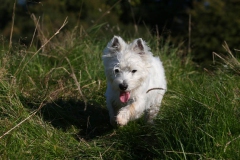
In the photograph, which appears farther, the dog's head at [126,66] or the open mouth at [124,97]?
the open mouth at [124,97]

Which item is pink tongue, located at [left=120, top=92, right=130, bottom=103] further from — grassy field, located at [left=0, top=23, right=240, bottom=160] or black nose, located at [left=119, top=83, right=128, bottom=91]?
grassy field, located at [left=0, top=23, right=240, bottom=160]

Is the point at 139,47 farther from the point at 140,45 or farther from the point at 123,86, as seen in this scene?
the point at 123,86

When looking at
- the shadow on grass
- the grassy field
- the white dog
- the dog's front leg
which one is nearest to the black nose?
the white dog

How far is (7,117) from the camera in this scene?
4758 mm

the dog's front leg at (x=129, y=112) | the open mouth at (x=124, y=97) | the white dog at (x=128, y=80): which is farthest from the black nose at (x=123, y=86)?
the dog's front leg at (x=129, y=112)

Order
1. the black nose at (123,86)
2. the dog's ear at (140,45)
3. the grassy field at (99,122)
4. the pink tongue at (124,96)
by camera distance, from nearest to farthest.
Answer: the grassy field at (99,122) < the black nose at (123,86) < the pink tongue at (124,96) < the dog's ear at (140,45)

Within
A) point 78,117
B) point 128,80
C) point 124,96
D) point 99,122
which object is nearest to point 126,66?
point 128,80

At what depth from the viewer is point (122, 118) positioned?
16.6ft

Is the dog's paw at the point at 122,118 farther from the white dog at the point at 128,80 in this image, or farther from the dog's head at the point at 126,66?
the dog's head at the point at 126,66

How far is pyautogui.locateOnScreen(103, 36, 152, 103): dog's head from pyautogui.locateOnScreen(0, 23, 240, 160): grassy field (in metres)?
0.40

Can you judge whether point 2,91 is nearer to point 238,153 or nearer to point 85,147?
point 85,147

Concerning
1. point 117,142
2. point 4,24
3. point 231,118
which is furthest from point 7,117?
point 4,24

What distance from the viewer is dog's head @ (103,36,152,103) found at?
5105 mm

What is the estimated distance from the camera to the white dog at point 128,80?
512 cm
